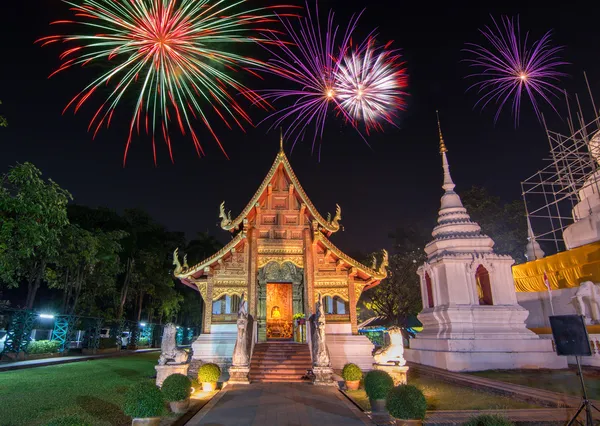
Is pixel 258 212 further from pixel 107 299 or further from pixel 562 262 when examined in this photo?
pixel 107 299

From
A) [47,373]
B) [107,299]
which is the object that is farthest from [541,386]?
[107,299]

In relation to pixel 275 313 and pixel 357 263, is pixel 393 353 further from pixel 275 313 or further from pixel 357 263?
pixel 275 313

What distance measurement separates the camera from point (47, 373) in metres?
14.4

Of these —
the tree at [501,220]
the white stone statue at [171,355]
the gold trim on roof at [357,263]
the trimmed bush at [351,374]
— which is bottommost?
the trimmed bush at [351,374]

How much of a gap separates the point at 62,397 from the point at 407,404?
8588mm

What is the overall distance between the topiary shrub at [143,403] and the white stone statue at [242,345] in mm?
5572

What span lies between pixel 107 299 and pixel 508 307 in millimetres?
31901

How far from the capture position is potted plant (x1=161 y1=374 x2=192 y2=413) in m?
7.73

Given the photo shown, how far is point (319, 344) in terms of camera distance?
12.1 m

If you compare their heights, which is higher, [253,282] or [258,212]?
[258,212]

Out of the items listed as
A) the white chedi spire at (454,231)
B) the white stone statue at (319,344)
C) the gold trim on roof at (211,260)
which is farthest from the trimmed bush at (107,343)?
the white chedi spire at (454,231)

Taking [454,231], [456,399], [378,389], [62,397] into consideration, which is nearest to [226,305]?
[62,397]

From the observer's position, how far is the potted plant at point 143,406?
6.20 metres

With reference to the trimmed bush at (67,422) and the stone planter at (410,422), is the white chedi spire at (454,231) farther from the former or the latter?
the trimmed bush at (67,422)
